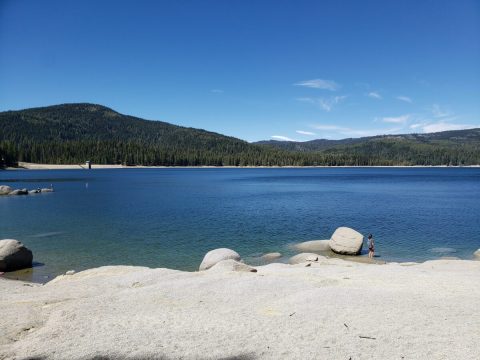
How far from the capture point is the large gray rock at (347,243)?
119ft

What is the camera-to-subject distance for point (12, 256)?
30.3 metres

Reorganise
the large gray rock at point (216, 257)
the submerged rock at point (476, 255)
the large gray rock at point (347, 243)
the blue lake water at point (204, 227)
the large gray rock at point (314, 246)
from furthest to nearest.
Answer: the large gray rock at point (314, 246)
the large gray rock at point (347, 243)
the blue lake water at point (204, 227)
the submerged rock at point (476, 255)
the large gray rock at point (216, 257)

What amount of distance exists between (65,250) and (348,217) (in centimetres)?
4082

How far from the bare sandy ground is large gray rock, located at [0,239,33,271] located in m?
7.80

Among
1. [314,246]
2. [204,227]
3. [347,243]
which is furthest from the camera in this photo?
[204,227]

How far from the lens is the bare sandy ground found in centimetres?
1300

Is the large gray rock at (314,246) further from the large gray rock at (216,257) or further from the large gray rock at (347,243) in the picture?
the large gray rock at (216,257)

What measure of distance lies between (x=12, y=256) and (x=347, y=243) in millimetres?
29491

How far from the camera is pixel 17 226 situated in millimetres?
50719

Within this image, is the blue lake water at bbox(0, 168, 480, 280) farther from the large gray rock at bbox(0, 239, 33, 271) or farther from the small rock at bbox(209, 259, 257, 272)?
the small rock at bbox(209, 259, 257, 272)

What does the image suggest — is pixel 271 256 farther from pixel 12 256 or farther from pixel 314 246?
pixel 12 256

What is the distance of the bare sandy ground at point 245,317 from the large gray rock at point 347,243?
40.5 ft

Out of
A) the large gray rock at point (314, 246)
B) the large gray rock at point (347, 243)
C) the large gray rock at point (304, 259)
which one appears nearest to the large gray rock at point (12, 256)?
the large gray rock at point (304, 259)

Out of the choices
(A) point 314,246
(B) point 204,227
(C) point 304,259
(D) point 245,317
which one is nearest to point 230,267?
(C) point 304,259
